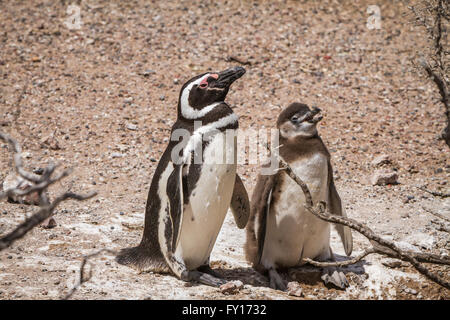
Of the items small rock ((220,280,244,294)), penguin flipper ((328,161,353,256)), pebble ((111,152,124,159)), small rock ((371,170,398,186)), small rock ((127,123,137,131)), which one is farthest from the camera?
small rock ((127,123,137,131))

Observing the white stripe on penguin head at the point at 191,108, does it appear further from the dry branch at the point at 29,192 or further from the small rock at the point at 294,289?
the dry branch at the point at 29,192

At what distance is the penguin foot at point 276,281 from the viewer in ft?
14.7

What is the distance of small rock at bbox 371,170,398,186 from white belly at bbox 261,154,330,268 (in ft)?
6.68

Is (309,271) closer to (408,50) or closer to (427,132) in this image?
(427,132)

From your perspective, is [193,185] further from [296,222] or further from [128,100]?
[128,100]

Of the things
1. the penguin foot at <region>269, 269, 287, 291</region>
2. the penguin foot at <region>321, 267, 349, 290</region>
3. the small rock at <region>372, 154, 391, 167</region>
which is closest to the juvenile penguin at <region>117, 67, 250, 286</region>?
the penguin foot at <region>269, 269, 287, 291</region>

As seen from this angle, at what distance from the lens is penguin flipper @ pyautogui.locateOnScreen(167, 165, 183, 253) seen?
4.09m

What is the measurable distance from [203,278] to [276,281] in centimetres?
64

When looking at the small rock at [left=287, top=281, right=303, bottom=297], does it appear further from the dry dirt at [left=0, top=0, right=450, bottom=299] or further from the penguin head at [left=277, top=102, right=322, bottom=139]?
the penguin head at [left=277, top=102, right=322, bottom=139]

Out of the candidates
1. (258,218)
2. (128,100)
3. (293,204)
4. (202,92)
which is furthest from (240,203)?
(128,100)

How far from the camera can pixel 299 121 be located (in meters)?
4.54

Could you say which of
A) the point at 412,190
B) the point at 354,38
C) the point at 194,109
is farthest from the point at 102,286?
the point at 354,38

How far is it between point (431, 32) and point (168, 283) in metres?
2.58

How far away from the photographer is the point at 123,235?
5141 millimetres
